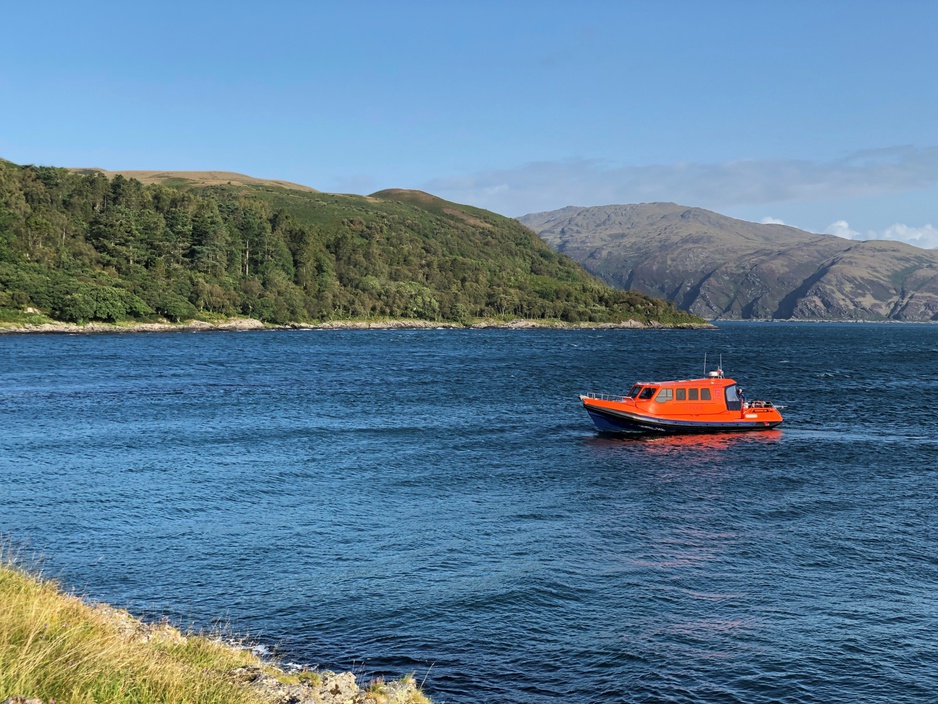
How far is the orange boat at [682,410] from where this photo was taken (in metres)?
54.9

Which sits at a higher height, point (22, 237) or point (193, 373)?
point (22, 237)

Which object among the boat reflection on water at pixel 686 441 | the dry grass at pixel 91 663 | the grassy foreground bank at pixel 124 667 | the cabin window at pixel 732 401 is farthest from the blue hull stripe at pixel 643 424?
the dry grass at pixel 91 663

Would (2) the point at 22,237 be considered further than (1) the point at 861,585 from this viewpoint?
Yes

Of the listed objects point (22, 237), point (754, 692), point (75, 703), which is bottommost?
point (754, 692)

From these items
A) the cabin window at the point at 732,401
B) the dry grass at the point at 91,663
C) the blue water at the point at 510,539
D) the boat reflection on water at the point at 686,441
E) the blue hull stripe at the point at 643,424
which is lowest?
the blue water at the point at 510,539

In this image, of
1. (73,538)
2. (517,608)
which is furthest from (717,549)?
(73,538)

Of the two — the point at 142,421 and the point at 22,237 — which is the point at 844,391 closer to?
the point at 142,421

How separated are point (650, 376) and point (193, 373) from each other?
53.2 metres

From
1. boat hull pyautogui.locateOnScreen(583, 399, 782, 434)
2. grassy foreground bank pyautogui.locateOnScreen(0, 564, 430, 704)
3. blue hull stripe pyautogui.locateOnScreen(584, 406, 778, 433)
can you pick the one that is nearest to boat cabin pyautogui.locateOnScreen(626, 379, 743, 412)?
boat hull pyautogui.locateOnScreen(583, 399, 782, 434)

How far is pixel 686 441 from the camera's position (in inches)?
2096

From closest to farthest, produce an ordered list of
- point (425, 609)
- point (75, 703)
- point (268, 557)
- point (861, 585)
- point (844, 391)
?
point (75, 703), point (425, 609), point (861, 585), point (268, 557), point (844, 391)

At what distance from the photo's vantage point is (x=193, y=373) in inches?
3743

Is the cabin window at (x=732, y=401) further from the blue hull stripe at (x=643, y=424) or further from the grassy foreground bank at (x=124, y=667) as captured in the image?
the grassy foreground bank at (x=124, y=667)

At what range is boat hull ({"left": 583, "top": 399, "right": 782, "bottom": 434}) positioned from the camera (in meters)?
54.8
